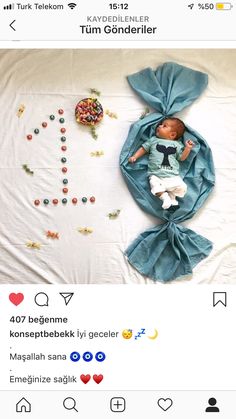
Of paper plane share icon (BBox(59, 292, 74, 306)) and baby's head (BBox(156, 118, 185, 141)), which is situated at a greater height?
baby's head (BBox(156, 118, 185, 141))

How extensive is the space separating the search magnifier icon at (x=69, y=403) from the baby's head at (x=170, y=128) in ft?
3.59

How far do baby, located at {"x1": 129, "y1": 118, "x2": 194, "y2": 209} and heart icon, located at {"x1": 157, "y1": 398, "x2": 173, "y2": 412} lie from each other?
0.94 meters

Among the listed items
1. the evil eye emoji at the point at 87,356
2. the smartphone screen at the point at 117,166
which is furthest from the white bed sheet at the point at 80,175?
the evil eye emoji at the point at 87,356

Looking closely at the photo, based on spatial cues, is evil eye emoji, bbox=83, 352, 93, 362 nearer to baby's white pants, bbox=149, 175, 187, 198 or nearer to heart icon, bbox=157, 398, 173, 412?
heart icon, bbox=157, 398, 173, 412

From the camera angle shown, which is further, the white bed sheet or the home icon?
the white bed sheet

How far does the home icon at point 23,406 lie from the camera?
80 centimetres

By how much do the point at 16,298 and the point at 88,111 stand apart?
100 centimetres

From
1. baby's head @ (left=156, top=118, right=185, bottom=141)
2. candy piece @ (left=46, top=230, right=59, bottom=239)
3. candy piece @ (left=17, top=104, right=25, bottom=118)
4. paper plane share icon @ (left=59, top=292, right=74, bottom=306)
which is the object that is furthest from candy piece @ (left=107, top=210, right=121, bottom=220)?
paper plane share icon @ (left=59, top=292, right=74, bottom=306)

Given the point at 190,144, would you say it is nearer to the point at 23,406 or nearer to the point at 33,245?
the point at 33,245

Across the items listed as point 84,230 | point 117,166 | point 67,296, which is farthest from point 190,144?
point 67,296

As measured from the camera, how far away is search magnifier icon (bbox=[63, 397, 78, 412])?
2.67ft
